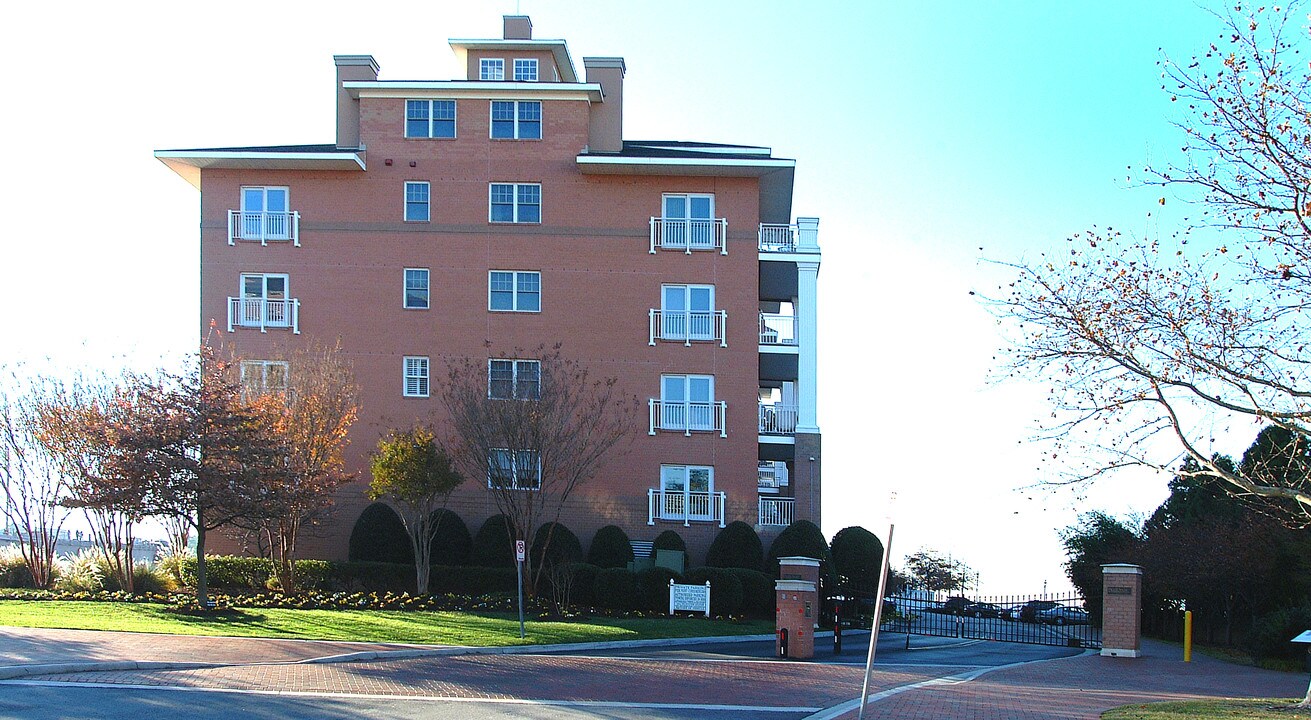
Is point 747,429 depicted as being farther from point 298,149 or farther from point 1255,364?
point 1255,364

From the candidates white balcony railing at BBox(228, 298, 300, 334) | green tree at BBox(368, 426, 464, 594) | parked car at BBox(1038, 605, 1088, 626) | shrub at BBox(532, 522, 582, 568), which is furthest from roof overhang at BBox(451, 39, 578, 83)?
parked car at BBox(1038, 605, 1088, 626)

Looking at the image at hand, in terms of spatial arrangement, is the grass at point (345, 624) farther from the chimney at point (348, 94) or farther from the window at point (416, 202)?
the chimney at point (348, 94)

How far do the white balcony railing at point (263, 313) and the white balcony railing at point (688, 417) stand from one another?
435 inches

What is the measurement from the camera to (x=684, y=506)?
38281 mm

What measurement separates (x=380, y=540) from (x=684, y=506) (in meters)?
8.94

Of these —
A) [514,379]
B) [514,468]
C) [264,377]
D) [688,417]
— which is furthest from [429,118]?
[514,468]

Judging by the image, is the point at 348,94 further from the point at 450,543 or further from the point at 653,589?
the point at 653,589

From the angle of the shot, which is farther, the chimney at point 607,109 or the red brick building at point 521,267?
the chimney at point 607,109

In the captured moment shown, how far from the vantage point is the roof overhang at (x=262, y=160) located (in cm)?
3834

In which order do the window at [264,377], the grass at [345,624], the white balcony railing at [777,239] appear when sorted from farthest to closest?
the white balcony railing at [777,239] < the window at [264,377] < the grass at [345,624]

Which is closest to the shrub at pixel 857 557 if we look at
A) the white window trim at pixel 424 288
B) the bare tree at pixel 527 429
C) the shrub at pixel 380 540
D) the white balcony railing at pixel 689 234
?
the bare tree at pixel 527 429

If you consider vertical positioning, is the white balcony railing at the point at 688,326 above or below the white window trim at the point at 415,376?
above

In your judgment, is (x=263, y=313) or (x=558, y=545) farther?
(x=263, y=313)

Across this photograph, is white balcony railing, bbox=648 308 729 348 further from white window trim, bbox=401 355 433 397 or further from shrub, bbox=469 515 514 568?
shrub, bbox=469 515 514 568
